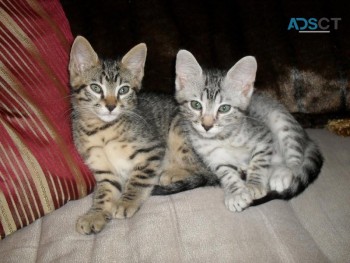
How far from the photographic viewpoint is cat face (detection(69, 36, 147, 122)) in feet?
4.53

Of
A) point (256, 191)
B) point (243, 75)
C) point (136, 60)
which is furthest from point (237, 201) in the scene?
point (136, 60)

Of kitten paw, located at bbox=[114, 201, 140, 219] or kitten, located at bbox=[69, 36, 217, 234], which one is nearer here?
kitten paw, located at bbox=[114, 201, 140, 219]

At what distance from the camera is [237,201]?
120 cm

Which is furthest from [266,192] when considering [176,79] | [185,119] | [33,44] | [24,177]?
[33,44]

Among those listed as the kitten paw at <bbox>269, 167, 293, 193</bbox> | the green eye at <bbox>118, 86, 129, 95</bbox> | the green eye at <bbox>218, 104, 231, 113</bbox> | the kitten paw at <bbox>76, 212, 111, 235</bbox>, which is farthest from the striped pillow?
the kitten paw at <bbox>269, 167, 293, 193</bbox>

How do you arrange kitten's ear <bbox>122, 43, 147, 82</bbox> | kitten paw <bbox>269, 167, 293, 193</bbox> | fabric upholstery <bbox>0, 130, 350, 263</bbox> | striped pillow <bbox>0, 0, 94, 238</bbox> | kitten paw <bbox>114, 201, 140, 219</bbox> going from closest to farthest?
fabric upholstery <bbox>0, 130, 350, 263</bbox>, striped pillow <bbox>0, 0, 94, 238</bbox>, kitten paw <bbox>114, 201, 140, 219</bbox>, kitten paw <bbox>269, 167, 293, 193</bbox>, kitten's ear <bbox>122, 43, 147, 82</bbox>

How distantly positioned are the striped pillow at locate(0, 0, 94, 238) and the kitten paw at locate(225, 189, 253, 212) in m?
0.54

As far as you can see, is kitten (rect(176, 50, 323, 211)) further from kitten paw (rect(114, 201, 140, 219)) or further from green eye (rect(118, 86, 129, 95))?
kitten paw (rect(114, 201, 140, 219))

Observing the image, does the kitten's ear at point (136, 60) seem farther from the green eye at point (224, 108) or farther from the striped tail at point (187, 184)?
the striped tail at point (187, 184)

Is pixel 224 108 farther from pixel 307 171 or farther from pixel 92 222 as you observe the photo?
pixel 92 222

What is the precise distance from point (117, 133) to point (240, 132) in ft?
1.75

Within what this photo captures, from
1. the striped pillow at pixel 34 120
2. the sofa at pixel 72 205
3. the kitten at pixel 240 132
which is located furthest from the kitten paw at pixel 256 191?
the striped pillow at pixel 34 120

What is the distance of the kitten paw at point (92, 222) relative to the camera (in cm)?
110

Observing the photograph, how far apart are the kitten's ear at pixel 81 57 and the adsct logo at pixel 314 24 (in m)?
0.97
